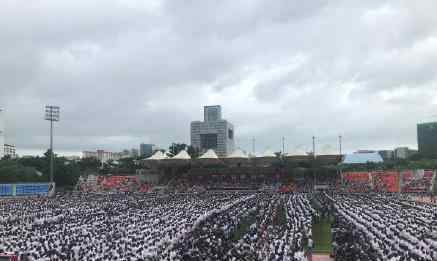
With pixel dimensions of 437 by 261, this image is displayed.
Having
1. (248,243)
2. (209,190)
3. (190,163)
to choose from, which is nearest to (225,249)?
(248,243)

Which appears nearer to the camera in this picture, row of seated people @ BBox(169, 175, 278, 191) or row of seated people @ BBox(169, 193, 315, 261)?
row of seated people @ BBox(169, 193, 315, 261)

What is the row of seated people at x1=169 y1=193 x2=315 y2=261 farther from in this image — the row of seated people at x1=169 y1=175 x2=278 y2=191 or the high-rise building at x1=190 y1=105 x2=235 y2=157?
the high-rise building at x1=190 y1=105 x2=235 y2=157

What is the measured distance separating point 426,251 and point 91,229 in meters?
14.7

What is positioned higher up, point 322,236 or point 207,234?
point 207,234

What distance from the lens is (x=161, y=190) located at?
60.1 m

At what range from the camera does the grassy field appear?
22.6m

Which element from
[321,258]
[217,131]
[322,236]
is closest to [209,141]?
[217,131]

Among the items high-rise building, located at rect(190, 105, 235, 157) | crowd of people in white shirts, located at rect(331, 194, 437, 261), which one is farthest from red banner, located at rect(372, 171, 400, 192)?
high-rise building, located at rect(190, 105, 235, 157)

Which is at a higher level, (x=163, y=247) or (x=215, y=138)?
(x=215, y=138)

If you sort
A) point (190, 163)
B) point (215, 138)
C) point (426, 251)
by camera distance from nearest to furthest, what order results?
point (426, 251) → point (190, 163) → point (215, 138)

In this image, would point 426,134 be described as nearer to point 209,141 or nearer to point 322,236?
point 209,141

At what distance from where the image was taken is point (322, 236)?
25.9m

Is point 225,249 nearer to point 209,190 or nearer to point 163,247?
point 163,247

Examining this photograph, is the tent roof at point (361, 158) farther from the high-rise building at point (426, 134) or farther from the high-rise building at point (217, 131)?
the high-rise building at point (217, 131)
